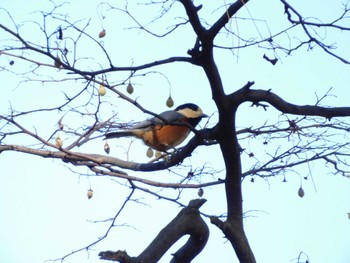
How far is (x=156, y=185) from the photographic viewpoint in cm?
346

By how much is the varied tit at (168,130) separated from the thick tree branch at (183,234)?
3.76ft

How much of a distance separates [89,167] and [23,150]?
412mm

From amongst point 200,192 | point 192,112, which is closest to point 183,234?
point 200,192

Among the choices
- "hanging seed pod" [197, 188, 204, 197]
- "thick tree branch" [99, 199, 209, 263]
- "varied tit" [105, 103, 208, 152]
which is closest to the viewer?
"thick tree branch" [99, 199, 209, 263]

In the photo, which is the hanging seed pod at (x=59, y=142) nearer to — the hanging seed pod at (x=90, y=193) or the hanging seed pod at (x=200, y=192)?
the hanging seed pod at (x=90, y=193)

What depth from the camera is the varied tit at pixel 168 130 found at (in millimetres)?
4219

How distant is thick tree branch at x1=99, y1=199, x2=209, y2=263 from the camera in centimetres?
289

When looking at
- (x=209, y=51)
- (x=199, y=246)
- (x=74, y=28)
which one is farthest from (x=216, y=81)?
(x=199, y=246)

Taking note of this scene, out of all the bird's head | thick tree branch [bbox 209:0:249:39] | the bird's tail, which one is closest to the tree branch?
thick tree branch [bbox 209:0:249:39]

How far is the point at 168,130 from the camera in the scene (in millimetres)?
4469

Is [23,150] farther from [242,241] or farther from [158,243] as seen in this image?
[242,241]

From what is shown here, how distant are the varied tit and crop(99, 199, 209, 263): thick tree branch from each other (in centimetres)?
115

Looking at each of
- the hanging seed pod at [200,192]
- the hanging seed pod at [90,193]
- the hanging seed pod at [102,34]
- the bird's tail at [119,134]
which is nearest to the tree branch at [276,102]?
the hanging seed pod at [102,34]

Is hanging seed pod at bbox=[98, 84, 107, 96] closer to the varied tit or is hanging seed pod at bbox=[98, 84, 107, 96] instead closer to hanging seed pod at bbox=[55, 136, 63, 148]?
hanging seed pod at bbox=[55, 136, 63, 148]
